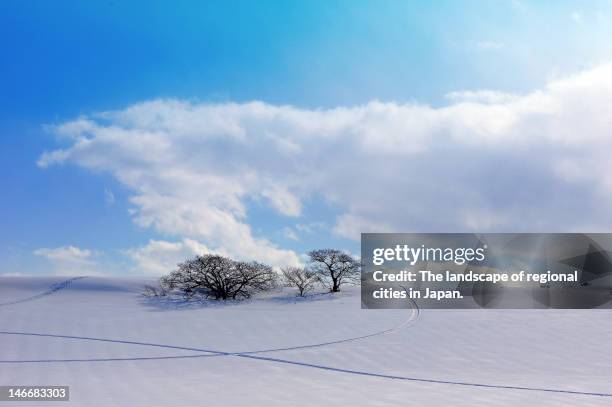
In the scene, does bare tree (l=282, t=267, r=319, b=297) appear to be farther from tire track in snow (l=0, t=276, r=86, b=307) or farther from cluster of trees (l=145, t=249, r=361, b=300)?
tire track in snow (l=0, t=276, r=86, b=307)

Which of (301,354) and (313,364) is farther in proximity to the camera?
(301,354)

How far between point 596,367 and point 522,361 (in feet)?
6.95

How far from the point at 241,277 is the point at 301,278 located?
4.06 meters

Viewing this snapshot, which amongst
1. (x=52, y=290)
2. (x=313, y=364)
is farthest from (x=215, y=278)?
(x=313, y=364)

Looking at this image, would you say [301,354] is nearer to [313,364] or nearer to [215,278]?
[313,364]

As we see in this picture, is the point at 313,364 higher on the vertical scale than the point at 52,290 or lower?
lower

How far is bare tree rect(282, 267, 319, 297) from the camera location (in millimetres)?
40188

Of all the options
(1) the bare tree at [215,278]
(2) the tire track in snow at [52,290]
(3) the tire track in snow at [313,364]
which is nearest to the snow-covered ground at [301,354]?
(3) the tire track in snow at [313,364]

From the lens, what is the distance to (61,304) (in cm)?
3544

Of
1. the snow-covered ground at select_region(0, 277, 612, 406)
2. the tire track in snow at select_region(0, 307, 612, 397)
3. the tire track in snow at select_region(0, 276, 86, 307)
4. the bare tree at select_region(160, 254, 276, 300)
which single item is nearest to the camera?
the snow-covered ground at select_region(0, 277, 612, 406)

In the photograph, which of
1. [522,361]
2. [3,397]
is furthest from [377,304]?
[3,397]

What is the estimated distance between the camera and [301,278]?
132 feet

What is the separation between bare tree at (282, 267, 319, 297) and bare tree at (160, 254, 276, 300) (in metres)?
2.00

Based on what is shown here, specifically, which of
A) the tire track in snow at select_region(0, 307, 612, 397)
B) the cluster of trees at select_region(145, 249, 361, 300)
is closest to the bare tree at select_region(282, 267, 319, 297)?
the cluster of trees at select_region(145, 249, 361, 300)
